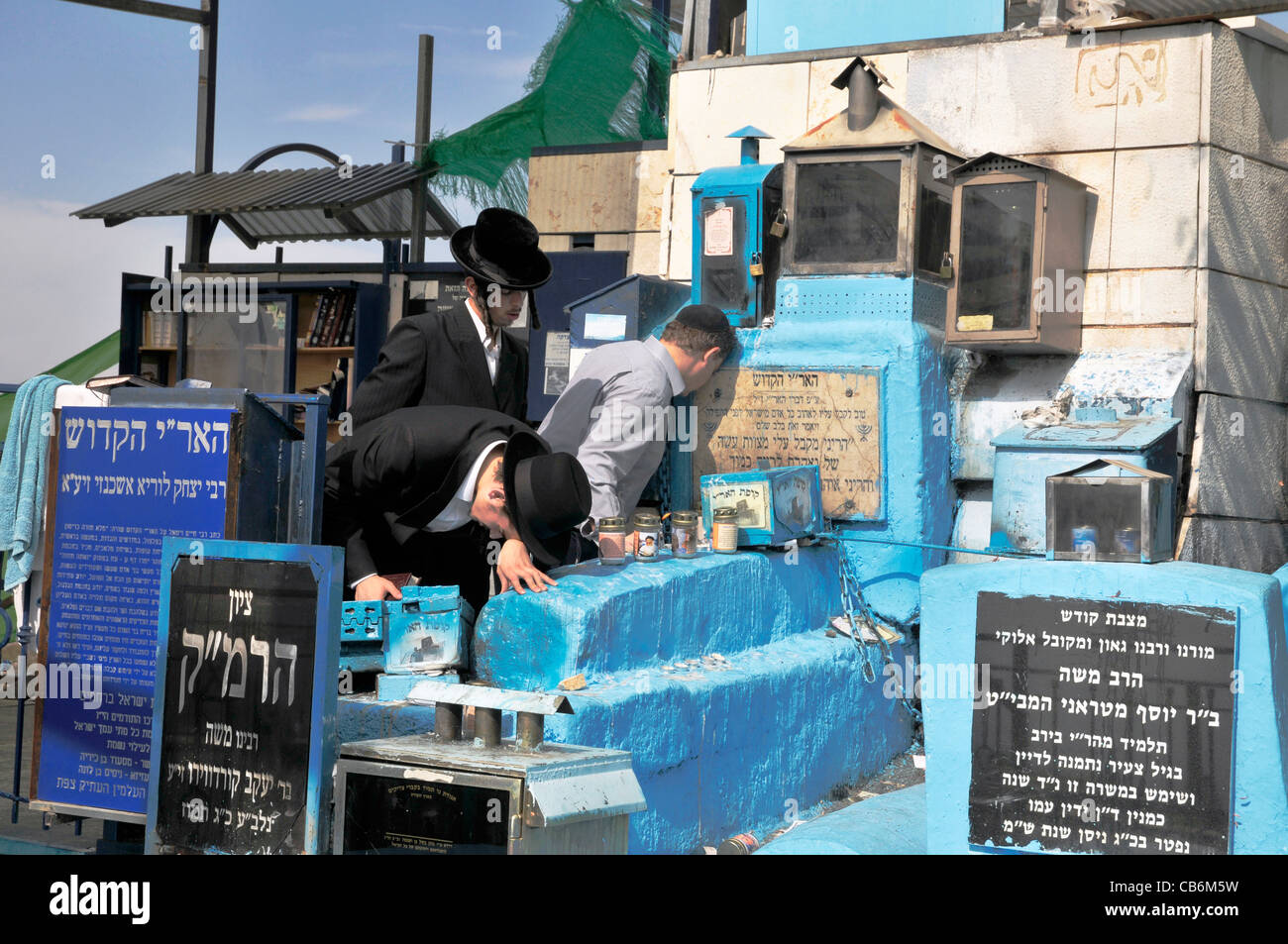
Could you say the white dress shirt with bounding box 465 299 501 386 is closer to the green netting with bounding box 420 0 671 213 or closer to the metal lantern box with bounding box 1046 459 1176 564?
the metal lantern box with bounding box 1046 459 1176 564

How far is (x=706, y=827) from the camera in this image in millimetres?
5316

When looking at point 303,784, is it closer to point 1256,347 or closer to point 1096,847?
point 1096,847

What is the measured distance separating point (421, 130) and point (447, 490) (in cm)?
764

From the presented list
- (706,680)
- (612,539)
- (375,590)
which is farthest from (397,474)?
(706,680)

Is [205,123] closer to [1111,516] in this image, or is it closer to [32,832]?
[32,832]

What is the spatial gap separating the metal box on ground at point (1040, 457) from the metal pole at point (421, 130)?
637cm

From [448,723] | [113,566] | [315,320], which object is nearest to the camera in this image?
[448,723]

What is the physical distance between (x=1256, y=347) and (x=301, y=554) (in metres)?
5.78

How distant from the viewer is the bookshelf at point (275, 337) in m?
11.2

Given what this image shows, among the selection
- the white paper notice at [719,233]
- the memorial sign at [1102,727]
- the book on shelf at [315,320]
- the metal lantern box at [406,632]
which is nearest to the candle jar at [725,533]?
the metal lantern box at [406,632]

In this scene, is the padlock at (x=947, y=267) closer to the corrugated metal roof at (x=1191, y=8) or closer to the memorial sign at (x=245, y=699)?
the corrugated metal roof at (x=1191, y=8)

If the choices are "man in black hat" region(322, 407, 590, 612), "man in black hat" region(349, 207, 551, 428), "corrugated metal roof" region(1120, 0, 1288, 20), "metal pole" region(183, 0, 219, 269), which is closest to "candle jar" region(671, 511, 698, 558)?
"man in black hat" region(349, 207, 551, 428)

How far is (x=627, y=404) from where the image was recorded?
6.38 meters
